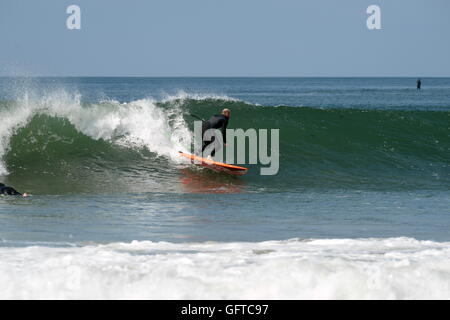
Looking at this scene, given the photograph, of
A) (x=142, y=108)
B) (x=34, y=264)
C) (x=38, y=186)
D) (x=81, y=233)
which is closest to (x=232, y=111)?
(x=142, y=108)

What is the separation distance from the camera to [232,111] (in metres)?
21.8

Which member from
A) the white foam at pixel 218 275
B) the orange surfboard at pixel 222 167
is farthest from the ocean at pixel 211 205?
the orange surfboard at pixel 222 167

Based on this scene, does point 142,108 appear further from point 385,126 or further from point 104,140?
point 385,126

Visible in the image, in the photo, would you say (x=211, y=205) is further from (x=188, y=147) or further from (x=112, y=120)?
(x=112, y=120)

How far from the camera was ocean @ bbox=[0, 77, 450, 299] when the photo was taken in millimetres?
6383

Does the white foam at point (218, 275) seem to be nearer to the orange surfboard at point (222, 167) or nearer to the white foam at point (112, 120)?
the orange surfboard at point (222, 167)

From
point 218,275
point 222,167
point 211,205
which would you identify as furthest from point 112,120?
point 218,275

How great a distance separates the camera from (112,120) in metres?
18.0

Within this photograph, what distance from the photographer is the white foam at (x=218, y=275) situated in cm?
616

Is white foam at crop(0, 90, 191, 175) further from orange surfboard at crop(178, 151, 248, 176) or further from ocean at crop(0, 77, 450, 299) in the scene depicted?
orange surfboard at crop(178, 151, 248, 176)

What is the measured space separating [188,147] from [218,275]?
1082cm

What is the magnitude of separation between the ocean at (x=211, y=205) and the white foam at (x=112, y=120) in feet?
0.15

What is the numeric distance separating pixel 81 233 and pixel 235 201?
374 cm

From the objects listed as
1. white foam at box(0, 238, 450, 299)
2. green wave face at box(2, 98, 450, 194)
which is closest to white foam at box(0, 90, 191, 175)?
green wave face at box(2, 98, 450, 194)
